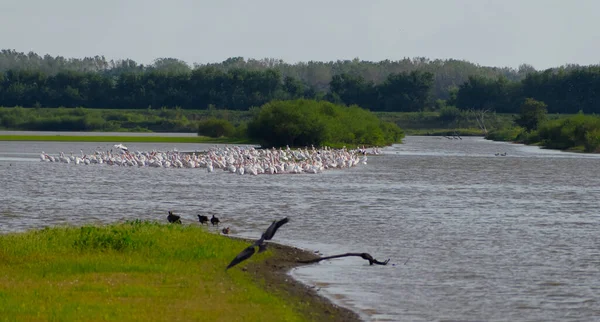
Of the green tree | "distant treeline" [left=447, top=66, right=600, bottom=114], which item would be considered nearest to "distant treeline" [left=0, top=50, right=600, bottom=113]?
"distant treeline" [left=447, top=66, right=600, bottom=114]

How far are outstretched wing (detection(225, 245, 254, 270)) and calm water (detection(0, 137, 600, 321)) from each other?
131 centimetres

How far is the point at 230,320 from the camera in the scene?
45.0 feet

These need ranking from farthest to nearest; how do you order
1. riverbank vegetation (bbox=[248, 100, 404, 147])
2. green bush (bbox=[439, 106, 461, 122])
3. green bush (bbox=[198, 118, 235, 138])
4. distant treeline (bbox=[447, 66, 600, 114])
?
green bush (bbox=[439, 106, 461, 122])
distant treeline (bbox=[447, 66, 600, 114])
green bush (bbox=[198, 118, 235, 138])
riverbank vegetation (bbox=[248, 100, 404, 147])

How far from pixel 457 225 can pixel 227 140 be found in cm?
8322

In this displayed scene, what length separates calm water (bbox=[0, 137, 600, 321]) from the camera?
17.1 meters

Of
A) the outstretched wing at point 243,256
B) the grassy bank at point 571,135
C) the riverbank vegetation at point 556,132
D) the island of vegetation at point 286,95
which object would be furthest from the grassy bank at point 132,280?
the island of vegetation at point 286,95

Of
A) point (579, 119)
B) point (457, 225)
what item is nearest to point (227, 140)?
point (579, 119)

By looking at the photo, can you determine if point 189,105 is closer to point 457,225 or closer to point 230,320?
point 457,225

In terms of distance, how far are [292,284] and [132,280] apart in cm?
273

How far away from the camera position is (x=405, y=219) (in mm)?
29875

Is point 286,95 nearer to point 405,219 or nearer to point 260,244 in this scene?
point 405,219

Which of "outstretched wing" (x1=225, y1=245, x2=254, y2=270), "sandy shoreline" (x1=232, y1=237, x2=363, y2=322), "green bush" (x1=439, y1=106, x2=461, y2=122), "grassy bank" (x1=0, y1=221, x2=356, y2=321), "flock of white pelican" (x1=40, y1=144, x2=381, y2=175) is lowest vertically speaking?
"flock of white pelican" (x1=40, y1=144, x2=381, y2=175)

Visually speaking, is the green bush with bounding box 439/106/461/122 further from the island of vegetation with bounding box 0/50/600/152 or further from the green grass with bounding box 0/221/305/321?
the green grass with bounding box 0/221/305/321

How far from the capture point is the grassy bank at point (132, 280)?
13836 millimetres
